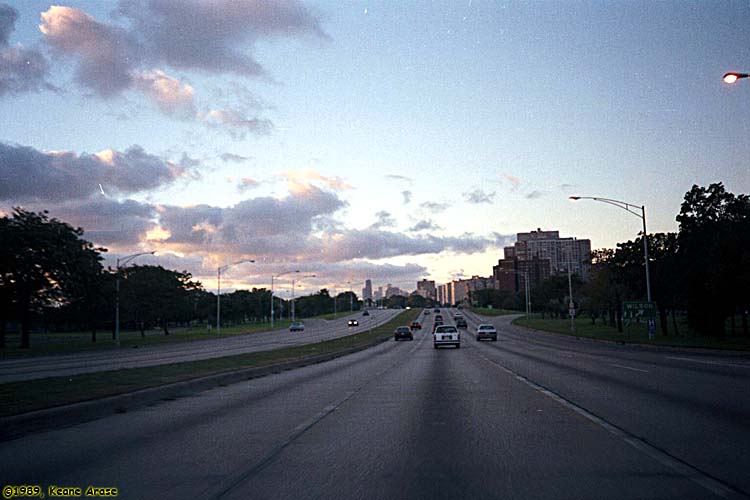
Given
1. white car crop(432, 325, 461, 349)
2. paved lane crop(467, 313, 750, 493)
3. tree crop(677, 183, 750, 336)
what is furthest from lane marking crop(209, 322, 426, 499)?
tree crop(677, 183, 750, 336)

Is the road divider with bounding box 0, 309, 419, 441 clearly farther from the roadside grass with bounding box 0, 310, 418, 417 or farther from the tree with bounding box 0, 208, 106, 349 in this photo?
the tree with bounding box 0, 208, 106, 349

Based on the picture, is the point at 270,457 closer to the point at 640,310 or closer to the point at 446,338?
the point at 446,338

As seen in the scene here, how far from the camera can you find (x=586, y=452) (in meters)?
8.85

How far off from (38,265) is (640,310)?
4637 cm

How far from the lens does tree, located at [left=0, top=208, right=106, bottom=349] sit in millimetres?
53781

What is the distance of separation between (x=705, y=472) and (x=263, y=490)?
4.88 m

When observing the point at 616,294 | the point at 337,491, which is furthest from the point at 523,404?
the point at 616,294

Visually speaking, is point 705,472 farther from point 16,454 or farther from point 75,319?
point 75,319

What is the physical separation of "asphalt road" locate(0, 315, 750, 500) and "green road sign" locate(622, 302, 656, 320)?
1208 inches

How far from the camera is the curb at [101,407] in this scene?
11156mm

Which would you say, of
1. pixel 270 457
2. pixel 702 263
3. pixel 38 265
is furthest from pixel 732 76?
pixel 38 265

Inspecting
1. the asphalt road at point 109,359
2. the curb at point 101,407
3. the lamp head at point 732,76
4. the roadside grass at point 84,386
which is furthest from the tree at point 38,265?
the lamp head at point 732,76

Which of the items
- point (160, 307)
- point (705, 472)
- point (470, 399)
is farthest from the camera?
point (160, 307)

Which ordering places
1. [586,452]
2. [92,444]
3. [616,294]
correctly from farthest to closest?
[616,294], [92,444], [586,452]
